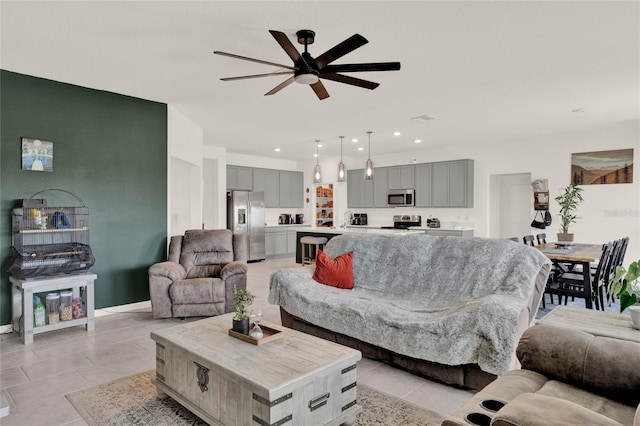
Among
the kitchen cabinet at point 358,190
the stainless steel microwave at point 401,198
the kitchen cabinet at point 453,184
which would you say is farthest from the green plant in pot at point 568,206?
the kitchen cabinet at point 358,190

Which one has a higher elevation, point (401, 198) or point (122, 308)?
point (401, 198)

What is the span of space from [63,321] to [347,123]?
14.7ft

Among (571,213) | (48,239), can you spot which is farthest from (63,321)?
(571,213)

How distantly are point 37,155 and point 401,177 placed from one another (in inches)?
266

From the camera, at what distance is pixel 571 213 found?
265 inches

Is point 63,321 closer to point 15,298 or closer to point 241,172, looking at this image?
point 15,298

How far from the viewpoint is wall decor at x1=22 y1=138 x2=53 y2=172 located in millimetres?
3917

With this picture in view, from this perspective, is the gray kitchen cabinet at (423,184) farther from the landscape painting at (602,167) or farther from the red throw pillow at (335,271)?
the red throw pillow at (335,271)

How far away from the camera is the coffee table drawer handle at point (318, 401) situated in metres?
1.97

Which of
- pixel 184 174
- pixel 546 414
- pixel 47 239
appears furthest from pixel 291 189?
pixel 546 414

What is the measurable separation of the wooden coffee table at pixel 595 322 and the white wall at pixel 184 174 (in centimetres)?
480

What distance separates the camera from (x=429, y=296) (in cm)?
339

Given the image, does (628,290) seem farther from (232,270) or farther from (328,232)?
(328,232)

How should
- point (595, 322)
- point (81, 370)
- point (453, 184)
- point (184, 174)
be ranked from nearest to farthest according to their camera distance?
point (595, 322) < point (81, 370) < point (184, 174) < point (453, 184)
